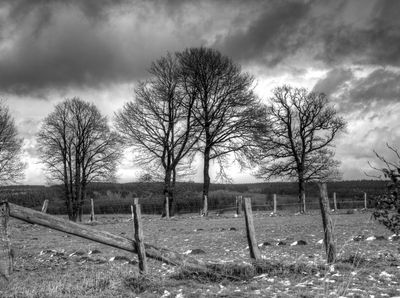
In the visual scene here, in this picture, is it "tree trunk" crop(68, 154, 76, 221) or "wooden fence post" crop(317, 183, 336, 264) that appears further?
"tree trunk" crop(68, 154, 76, 221)

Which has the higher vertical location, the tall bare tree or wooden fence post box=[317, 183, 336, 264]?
the tall bare tree

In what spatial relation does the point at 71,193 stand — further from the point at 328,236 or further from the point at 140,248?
the point at 328,236

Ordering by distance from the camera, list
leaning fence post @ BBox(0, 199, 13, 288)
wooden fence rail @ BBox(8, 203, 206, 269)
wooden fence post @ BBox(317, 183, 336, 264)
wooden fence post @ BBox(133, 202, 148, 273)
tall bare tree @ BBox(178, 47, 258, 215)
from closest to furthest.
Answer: leaning fence post @ BBox(0, 199, 13, 288) → wooden fence rail @ BBox(8, 203, 206, 269) → wooden fence post @ BBox(133, 202, 148, 273) → wooden fence post @ BBox(317, 183, 336, 264) → tall bare tree @ BBox(178, 47, 258, 215)

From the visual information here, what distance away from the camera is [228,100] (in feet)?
120

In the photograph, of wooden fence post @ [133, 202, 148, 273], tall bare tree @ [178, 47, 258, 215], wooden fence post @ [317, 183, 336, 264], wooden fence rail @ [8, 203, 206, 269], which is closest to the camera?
wooden fence rail @ [8, 203, 206, 269]

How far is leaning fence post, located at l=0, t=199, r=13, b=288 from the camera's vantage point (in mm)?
6695

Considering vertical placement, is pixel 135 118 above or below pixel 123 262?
above

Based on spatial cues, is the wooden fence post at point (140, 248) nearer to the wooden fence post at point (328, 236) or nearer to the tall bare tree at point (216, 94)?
the wooden fence post at point (328, 236)

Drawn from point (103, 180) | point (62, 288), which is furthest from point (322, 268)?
point (103, 180)

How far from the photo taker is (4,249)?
680 cm

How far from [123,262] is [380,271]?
592 centimetres

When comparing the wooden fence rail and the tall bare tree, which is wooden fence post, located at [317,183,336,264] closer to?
the wooden fence rail

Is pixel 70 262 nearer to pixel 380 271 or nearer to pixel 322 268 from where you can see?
pixel 322 268

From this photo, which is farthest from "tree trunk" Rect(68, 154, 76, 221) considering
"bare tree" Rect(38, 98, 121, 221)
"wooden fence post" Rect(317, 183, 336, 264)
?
"wooden fence post" Rect(317, 183, 336, 264)
